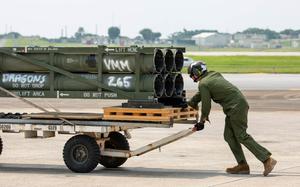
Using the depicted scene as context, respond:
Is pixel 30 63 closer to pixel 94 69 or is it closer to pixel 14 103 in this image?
pixel 94 69

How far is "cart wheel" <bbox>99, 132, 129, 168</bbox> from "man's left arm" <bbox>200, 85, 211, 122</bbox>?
191cm

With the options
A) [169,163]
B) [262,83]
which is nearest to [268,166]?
[169,163]

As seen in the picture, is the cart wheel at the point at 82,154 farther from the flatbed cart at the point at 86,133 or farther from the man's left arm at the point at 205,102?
the man's left arm at the point at 205,102

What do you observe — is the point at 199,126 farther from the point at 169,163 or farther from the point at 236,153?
the point at 169,163

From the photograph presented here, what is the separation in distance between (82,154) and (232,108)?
2.47 meters

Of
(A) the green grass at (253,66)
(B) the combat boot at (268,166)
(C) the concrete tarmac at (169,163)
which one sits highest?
(B) the combat boot at (268,166)

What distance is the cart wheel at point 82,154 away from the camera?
1462cm

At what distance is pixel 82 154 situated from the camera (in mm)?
14766

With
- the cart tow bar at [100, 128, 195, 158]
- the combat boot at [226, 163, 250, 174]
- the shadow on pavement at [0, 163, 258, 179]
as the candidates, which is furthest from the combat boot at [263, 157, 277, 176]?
the cart tow bar at [100, 128, 195, 158]

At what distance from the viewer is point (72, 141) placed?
586 inches

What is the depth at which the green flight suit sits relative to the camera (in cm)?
1441

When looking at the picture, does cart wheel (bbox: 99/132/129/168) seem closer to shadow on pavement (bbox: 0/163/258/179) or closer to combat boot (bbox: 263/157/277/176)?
shadow on pavement (bbox: 0/163/258/179)

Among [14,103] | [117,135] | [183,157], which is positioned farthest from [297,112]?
[117,135]

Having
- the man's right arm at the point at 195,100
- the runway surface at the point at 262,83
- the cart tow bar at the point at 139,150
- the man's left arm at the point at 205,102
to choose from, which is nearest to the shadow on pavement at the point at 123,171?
the cart tow bar at the point at 139,150
